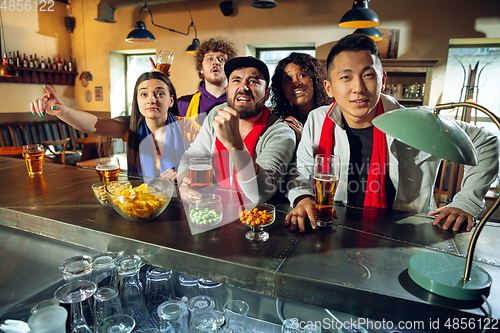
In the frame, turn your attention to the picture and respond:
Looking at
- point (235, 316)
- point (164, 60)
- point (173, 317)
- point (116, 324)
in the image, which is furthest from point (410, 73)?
point (116, 324)

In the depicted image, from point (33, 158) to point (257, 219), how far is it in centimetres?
158

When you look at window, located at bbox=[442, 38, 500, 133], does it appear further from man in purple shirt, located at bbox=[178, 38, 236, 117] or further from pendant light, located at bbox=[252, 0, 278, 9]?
man in purple shirt, located at bbox=[178, 38, 236, 117]

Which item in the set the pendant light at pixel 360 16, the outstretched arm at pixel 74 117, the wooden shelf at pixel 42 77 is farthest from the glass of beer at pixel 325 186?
the wooden shelf at pixel 42 77

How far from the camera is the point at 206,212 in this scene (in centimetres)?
110

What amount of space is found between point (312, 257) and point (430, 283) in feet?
0.99

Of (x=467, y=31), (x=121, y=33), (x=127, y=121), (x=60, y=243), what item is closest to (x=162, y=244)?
(x=60, y=243)

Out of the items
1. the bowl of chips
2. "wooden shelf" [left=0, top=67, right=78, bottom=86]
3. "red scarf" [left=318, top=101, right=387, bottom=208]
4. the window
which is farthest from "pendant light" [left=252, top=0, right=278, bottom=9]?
"wooden shelf" [left=0, top=67, right=78, bottom=86]

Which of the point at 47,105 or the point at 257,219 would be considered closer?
the point at 257,219

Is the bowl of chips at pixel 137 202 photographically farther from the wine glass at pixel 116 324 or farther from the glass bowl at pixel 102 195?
the wine glass at pixel 116 324

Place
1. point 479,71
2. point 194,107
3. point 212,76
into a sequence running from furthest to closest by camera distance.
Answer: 1. point 479,71
2. point 194,107
3. point 212,76

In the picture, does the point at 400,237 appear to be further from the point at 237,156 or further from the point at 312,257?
the point at 237,156

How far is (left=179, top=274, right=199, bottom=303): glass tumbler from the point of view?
3.87ft

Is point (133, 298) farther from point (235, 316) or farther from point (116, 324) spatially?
point (235, 316)

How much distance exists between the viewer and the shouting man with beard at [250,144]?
4.48ft
